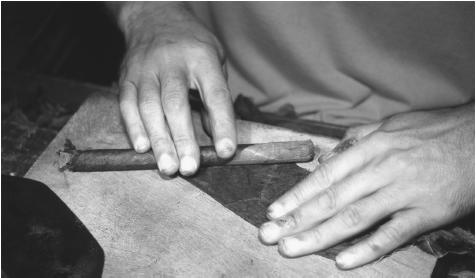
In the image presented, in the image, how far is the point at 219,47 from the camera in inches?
82.3

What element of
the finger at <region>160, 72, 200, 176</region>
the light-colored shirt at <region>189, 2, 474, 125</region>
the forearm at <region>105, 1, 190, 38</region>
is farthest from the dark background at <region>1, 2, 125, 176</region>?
the finger at <region>160, 72, 200, 176</region>

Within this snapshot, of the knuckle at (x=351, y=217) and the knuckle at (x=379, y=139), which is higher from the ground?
the knuckle at (x=379, y=139)

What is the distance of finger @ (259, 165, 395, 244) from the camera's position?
4.99 ft

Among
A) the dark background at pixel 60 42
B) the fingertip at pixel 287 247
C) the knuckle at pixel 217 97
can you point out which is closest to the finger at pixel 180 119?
the knuckle at pixel 217 97

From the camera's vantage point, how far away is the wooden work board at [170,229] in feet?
4.84

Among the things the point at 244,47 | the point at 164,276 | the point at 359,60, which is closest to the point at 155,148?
the point at 164,276

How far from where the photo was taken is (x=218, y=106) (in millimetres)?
1715

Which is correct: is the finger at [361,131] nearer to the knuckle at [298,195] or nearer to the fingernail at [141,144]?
the knuckle at [298,195]

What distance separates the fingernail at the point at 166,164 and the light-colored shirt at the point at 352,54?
1009 millimetres

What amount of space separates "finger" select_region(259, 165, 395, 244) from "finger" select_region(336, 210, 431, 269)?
0.16 metres

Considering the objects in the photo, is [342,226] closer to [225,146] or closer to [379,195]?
[379,195]

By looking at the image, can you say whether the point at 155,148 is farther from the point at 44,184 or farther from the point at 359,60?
the point at 359,60

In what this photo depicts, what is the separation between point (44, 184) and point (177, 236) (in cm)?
70

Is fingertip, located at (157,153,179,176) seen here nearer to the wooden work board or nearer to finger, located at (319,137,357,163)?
the wooden work board
